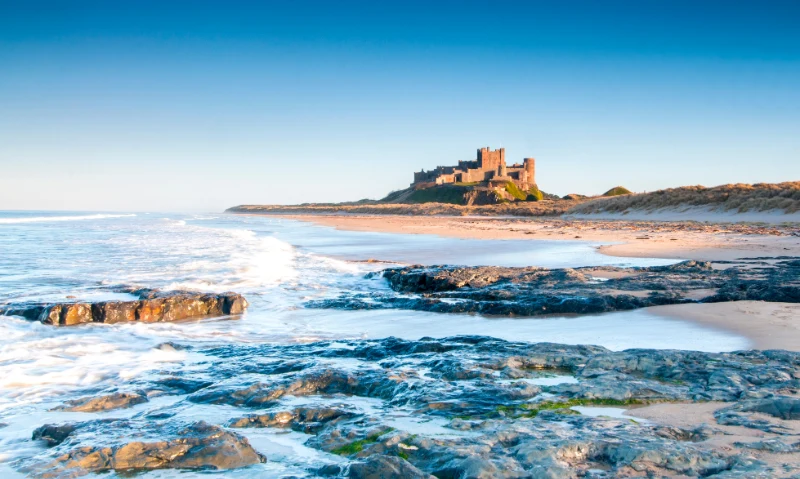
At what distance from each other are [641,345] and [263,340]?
12.4 feet

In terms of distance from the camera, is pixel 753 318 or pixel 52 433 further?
pixel 753 318

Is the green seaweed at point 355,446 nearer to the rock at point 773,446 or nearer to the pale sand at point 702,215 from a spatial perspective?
the rock at point 773,446

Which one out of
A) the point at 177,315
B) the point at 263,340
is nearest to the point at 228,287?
the point at 177,315

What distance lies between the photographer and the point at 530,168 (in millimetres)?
93562

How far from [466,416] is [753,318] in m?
4.42

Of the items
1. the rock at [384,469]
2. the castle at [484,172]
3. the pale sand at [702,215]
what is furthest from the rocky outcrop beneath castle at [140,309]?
the castle at [484,172]

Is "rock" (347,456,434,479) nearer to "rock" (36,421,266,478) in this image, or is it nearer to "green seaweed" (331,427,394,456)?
"green seaweed" (331,427,394,456)

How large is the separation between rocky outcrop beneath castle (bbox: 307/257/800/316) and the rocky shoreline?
244 cm

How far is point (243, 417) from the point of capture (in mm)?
3605

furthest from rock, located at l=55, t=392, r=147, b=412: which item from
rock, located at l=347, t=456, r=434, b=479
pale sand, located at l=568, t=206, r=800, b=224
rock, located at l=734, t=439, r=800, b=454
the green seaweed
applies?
pale sand, located at l=568, t=206, r=800, b=224

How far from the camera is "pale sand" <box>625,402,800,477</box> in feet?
8.91

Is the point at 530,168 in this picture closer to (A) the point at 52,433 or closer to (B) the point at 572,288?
(B) the point at 572,288

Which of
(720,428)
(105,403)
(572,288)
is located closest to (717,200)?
(572,288)

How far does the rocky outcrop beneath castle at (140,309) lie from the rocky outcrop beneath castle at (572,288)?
1272 millimetres
